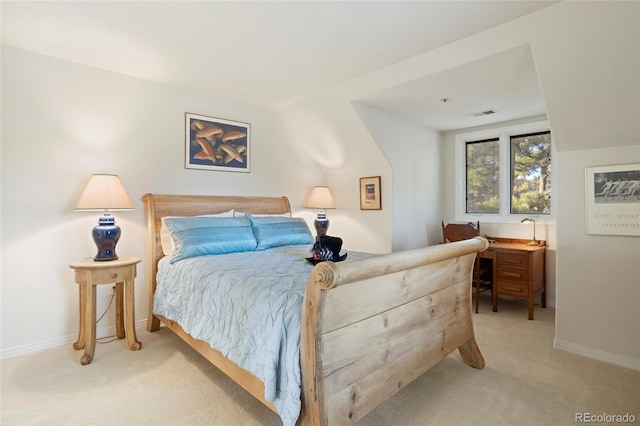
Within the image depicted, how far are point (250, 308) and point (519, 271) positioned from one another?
9.57 feet

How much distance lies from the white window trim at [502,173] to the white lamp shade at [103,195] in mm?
3936

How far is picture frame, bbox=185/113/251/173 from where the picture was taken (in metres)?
3.50

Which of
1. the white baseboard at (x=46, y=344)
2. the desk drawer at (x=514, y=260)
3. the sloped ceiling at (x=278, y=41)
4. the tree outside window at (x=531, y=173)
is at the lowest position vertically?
the white baseboard at (x=46, y=344)

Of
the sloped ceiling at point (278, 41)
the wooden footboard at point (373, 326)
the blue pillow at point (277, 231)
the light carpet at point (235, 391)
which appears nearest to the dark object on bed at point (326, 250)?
the wooden footboard at point (373, 326)

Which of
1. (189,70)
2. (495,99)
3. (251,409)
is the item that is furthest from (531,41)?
(251,409)

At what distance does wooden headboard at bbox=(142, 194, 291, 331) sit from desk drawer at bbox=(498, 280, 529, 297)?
253 centimetres

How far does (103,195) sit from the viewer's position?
107 inches

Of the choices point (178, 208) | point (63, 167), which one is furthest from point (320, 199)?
point (63, 167)

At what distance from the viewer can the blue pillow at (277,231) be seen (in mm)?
3201

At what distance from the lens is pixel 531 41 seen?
2.20m

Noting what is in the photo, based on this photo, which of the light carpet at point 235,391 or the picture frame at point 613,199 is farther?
the picture frame at point 613,199

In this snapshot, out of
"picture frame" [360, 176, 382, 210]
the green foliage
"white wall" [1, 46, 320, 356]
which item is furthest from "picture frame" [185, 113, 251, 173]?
the green foliage

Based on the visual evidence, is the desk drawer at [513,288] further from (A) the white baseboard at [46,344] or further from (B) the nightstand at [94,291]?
(A) the white baseboard at [46,344]

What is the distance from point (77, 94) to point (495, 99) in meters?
3.78
